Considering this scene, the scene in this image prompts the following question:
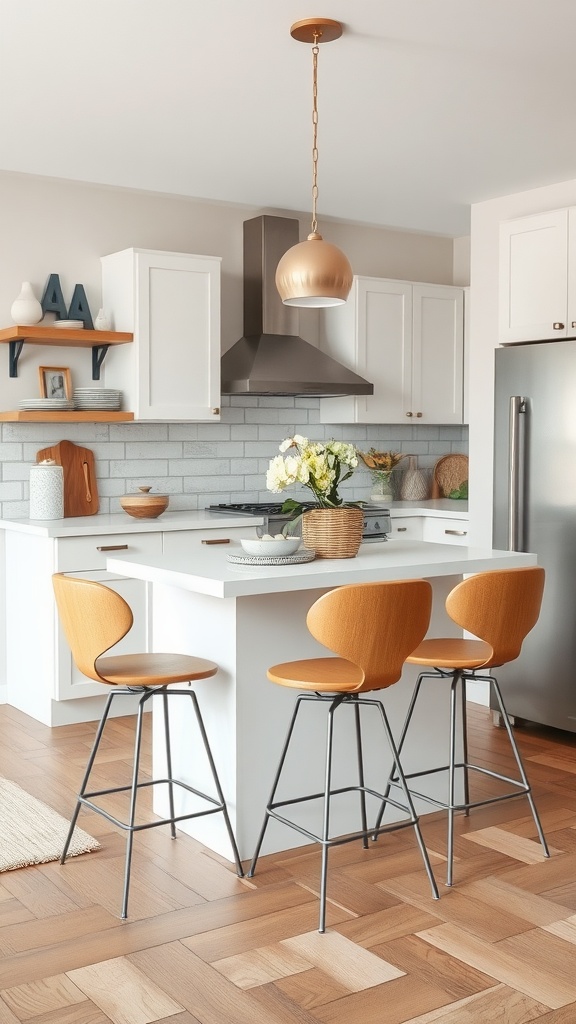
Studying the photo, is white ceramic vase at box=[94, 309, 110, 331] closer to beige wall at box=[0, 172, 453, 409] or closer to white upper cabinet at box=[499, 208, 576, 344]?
beige wall at box=[0, 172, 453, 409]

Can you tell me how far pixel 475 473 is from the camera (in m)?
5.55

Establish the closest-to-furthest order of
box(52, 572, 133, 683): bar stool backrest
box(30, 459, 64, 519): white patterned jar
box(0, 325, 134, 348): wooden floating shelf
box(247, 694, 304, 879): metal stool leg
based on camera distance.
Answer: box(52, 572, 133, 683): bar stool backrest
box(247, 694, 304, 879): metal stool leg
box(0, 325, 134, 348): wooden floating shelf
box(30, 459, 64, 519): white patterned jar

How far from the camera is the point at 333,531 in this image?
3551 millimetres

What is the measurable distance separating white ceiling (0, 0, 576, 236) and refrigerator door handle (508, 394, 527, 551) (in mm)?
1142

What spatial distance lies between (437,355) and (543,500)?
2014 mm

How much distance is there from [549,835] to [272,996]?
142cm

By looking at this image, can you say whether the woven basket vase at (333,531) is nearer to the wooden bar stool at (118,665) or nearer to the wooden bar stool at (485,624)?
the wooden bar stool at (485,624)

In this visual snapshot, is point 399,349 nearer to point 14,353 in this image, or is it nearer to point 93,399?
point 93,399

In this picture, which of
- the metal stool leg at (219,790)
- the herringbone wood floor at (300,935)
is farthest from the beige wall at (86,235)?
the herringbone wood floor at (300,935)

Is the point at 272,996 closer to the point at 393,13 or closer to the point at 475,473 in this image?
the point at 393,13

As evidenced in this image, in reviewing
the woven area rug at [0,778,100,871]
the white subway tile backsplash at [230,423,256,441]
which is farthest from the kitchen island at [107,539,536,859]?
the white subway tile backsplash at [230,423,256,441]

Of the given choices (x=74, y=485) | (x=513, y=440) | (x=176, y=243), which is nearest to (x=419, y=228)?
(x=176, y=243)

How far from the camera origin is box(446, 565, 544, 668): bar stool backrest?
3.15m

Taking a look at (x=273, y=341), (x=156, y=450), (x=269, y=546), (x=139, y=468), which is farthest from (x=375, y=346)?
(x=269, y=546)
